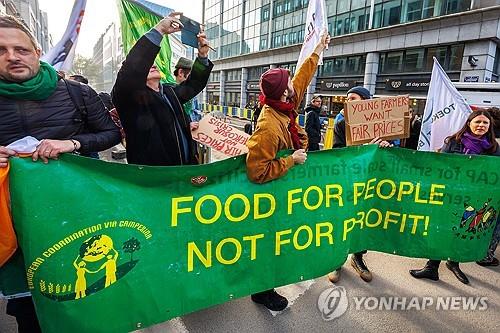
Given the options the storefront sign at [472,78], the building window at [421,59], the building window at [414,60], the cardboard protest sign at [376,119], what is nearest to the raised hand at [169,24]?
the cardboard protest sign at [376,119]

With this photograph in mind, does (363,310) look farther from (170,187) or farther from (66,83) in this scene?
(66,83)

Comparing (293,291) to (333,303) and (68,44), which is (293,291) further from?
(68,44)

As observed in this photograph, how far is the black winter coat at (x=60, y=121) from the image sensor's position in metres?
1.77

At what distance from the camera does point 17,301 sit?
204 cm

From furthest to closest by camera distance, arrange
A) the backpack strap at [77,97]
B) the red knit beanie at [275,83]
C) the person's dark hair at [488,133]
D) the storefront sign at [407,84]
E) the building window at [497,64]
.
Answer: the storefront sign at [407,84], the building window at [497,64], the person's dark hair at [488,133], the red knit beanie at [275,83], the backpack strap at [77,97]

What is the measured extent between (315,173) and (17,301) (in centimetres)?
217

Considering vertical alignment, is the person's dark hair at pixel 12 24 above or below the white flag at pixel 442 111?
above

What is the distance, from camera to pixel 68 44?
→ 4000 millimetres

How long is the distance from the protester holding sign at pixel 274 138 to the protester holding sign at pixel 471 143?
1720 millimetres

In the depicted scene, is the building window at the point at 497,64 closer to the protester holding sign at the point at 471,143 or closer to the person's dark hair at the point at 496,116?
the person's dark hair at the point at 496,116

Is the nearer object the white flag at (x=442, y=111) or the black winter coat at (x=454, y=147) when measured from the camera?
the black winter coat at (x=454, y=147)

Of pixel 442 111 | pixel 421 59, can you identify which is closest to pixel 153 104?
pixel 442 111

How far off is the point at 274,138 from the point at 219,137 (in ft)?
2.84

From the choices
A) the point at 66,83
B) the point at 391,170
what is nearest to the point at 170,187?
the point at 66,83
